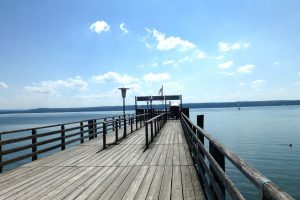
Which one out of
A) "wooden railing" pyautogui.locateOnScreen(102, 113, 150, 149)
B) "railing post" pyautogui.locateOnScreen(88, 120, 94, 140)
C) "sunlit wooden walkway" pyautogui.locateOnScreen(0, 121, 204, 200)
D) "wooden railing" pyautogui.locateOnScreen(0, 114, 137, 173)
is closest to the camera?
"sunlit wooden walkway" pyautogui.locateOnScreen(0, 121, 204, 200)

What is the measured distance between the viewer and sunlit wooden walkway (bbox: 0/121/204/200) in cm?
589

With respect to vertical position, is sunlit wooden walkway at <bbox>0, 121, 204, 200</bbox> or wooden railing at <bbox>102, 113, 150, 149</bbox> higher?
wooden railing at <bbox>102, 113, 150, 149</bbox>

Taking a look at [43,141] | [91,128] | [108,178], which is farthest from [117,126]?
[108,178]

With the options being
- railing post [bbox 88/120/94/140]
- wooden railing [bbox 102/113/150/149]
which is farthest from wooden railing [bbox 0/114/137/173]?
wooden railing [bbox 102/113/150/149]

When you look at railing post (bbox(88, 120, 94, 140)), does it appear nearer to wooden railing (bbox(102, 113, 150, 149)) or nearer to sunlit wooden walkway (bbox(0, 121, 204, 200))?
wooden railing (bbox(102, 113, 150, 149))

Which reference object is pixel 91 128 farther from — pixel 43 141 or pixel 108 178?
pixel 108 178

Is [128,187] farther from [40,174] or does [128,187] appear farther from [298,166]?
[298,166]

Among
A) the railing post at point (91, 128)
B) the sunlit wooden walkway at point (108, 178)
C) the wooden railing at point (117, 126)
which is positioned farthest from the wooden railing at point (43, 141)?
the sunlit wooden walkway at point (108, 178)

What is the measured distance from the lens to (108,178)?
719cm

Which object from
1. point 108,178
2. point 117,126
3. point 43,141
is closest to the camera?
point 108,178

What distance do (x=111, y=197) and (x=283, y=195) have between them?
14.0 ft

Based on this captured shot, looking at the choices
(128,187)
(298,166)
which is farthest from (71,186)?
(298,166)

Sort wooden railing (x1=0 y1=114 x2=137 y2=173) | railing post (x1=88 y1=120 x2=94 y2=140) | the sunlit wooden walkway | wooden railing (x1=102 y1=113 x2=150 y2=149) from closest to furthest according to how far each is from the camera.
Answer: the sunlit wooden walkway → wooden railing (x1=0 y1=114 x2=137 y2=173) → wooden railing (x1=102 y1=113 x2=150 y2=149) → railing post (x1=88 y1=120 x2=94 y2=140)

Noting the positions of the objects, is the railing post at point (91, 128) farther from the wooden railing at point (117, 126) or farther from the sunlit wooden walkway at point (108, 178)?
the sunlit wooden walkway at point (108, 178)
